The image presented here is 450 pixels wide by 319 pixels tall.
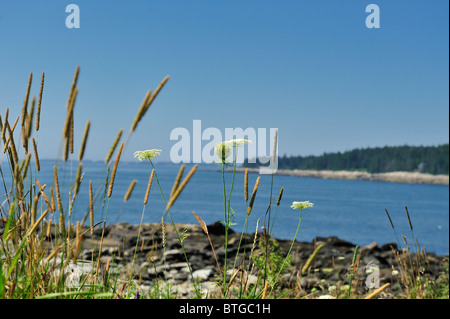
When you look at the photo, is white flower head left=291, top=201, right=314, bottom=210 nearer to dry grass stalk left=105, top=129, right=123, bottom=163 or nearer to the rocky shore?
dry grass stalk left=105, top=129, right=123, bottom=163

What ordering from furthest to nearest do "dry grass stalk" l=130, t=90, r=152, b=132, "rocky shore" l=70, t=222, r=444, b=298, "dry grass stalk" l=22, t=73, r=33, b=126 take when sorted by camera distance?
1. "rocky shore" l=70, t=222, r=444, b=298
2. "dry grass stalk" l=22, t=73, r=33, b=126
3. "dry grass stalk" l=130, t=90, r=152, b=132

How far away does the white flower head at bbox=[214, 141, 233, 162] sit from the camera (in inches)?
74.0

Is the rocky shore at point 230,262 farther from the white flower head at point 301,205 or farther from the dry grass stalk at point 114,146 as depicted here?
the dry grass stalk at point 114,146

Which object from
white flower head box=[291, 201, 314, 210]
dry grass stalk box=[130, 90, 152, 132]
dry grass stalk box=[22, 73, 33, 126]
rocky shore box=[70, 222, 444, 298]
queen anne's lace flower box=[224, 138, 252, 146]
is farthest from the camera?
rocky shore box=[70, 222, 444, 298]

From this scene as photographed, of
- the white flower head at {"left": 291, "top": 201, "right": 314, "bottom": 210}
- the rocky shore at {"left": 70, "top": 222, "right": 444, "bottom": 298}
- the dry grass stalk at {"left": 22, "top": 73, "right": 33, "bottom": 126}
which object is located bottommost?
the rocky shore at {"left": 70, "top": 222, "right": 444, "bottom": 298}

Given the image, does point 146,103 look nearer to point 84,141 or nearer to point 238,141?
point 84,141

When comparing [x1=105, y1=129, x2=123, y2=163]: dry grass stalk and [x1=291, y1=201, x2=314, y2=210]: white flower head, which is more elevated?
[x1=105, y1=129, x2=123, y2=163]: dry grass stalk

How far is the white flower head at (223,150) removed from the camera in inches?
74.0

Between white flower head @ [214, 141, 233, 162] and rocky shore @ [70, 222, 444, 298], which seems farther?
rocky shore @ [70, 222, 444, 298]

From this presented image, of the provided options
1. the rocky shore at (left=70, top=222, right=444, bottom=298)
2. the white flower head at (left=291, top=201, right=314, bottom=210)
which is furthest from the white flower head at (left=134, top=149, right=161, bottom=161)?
the rocky shore at (left=70, top=222, right=444, bottom=298)

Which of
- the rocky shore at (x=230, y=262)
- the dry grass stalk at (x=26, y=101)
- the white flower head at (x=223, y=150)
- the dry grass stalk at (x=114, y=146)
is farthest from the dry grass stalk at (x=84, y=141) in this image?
the rocky shore at (x=230, y=262)
